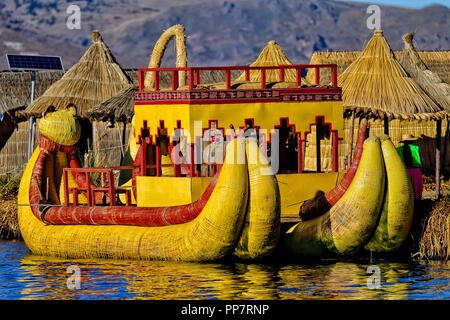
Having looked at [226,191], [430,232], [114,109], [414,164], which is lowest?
[430,232]

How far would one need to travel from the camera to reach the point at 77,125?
21.8 metres

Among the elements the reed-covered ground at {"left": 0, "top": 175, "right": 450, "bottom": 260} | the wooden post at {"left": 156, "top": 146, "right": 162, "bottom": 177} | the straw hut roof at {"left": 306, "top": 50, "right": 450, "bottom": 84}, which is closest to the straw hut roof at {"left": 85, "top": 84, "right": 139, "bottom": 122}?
the straw hut roof at {"left": 306, "top": 50, "right": 450, "bottom": 84}

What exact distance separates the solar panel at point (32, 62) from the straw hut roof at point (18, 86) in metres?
3.76

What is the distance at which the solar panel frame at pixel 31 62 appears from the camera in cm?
4000

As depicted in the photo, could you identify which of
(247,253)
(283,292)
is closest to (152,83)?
(247,253)

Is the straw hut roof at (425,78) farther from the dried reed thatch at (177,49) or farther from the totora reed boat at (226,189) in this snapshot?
the totora reed boat at (226,189)

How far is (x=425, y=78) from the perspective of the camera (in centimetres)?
2980

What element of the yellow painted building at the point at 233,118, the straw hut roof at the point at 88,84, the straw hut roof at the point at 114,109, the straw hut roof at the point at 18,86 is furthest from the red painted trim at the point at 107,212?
the straw hut roof at the point at 18,86

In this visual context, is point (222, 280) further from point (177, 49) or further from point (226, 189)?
point (177, 49)

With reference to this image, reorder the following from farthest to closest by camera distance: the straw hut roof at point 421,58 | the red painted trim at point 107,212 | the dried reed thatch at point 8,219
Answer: the straw hut roof at point 421,58 → the dried reed thatch at point 8,219 → the red painted trim at point 107,212

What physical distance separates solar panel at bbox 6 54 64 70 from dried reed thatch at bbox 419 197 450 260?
77.4ft

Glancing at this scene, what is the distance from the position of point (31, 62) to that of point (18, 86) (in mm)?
5403

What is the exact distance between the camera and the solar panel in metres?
40.0

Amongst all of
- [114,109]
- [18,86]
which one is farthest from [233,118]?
[18,86]
